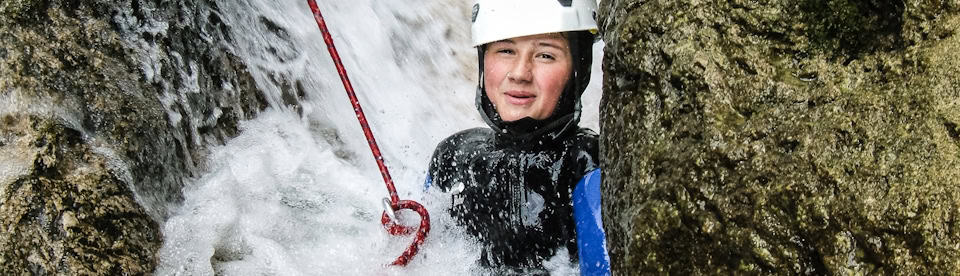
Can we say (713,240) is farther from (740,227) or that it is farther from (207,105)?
(207,105)

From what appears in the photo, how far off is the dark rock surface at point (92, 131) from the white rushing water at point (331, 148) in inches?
6.8

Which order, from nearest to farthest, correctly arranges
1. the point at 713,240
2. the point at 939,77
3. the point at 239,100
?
the point at 939,77, the point at 713,240, the point at 239,100

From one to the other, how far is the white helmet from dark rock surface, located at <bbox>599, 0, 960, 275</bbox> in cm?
109

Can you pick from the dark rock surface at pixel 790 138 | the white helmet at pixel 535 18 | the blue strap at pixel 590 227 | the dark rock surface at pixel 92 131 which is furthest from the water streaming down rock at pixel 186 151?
the dark rock surface at pixel 790 138

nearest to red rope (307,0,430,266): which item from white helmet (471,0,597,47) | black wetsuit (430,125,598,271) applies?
black wetsuit (430,125,598,271)

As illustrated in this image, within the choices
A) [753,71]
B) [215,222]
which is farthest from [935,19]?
[215,222]

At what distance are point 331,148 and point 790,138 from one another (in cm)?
325

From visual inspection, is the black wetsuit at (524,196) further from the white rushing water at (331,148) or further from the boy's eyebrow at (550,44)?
the boy's eyebrow at (550,44)

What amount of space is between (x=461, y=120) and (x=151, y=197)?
3.67m

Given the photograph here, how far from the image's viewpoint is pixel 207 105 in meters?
3.83

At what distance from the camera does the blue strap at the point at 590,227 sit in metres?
2.63

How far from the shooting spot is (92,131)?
2916 mm

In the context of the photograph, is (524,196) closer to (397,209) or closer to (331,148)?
(397,209)

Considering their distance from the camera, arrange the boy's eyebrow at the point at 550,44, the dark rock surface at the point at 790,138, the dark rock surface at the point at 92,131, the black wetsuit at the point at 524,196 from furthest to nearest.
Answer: the boy's eyebrow at the point at 550,44 → the black wetsuit at the point at 524,196 → the dark rock surface at the point at 92,131 → the dark rock surface at the point at 790,138
